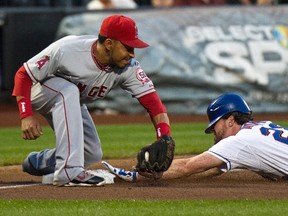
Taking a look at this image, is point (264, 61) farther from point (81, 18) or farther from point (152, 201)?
point (152, 201)

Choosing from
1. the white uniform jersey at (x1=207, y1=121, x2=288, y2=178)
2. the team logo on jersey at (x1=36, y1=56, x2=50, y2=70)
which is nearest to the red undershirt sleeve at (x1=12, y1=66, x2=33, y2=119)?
the team logo on jersey at (x1=36, y1=56, x2=50, y2=70)

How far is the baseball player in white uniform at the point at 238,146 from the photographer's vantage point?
7273 millimetres

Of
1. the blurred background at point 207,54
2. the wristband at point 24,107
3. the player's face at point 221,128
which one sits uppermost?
the wristband at point 24,107

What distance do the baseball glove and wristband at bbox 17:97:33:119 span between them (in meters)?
0.88

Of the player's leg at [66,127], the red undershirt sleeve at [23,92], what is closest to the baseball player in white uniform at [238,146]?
the player's leg at [66,127]

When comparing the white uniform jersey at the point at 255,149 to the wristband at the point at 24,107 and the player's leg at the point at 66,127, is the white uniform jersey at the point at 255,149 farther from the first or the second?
the wristband at the point at 24,107

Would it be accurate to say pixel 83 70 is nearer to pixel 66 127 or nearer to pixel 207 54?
pixel 66 127

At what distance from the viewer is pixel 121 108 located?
15.8 m

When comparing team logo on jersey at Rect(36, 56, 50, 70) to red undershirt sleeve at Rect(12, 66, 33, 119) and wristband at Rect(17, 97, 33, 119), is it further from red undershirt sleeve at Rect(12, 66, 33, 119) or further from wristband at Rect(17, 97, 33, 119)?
wristband at Rect(17, 97, 33, 119)

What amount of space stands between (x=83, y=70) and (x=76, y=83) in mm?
129

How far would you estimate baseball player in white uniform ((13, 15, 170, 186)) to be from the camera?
23.7 ft

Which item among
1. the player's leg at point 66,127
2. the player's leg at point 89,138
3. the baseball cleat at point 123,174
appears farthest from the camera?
the player's leg at point 89,138

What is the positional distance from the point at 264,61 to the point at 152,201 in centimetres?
956

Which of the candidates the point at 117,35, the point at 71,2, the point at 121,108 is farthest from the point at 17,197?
the point at 71,2
